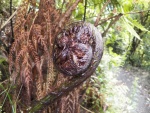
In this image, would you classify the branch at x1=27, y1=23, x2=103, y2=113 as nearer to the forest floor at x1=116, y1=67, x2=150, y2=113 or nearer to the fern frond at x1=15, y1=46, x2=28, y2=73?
the fern frond at x1=15, y1=46, x2=28, y2=73

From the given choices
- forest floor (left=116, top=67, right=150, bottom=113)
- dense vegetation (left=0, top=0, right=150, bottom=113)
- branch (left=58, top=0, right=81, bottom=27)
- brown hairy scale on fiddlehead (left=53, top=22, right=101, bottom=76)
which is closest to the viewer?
brown hairy scale on fiddlehead (left=53, top=22, right=101, bottom=76)

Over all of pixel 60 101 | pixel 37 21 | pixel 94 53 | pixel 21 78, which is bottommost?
pixel 60 101

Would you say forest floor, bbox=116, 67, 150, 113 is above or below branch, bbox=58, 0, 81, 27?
below

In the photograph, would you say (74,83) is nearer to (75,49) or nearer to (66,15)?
(75,49)

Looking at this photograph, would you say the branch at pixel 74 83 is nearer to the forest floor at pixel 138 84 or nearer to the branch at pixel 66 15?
the branch at pixel 66 15

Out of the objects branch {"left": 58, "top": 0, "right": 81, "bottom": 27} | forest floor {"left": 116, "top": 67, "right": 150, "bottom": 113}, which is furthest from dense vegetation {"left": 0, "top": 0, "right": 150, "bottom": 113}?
forest floor {"left": 116, "top": 67, "right": 150, "bottom": 113}

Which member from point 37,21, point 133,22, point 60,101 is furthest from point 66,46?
point 133,22

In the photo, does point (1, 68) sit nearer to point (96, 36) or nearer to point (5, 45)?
point (5, 45)
